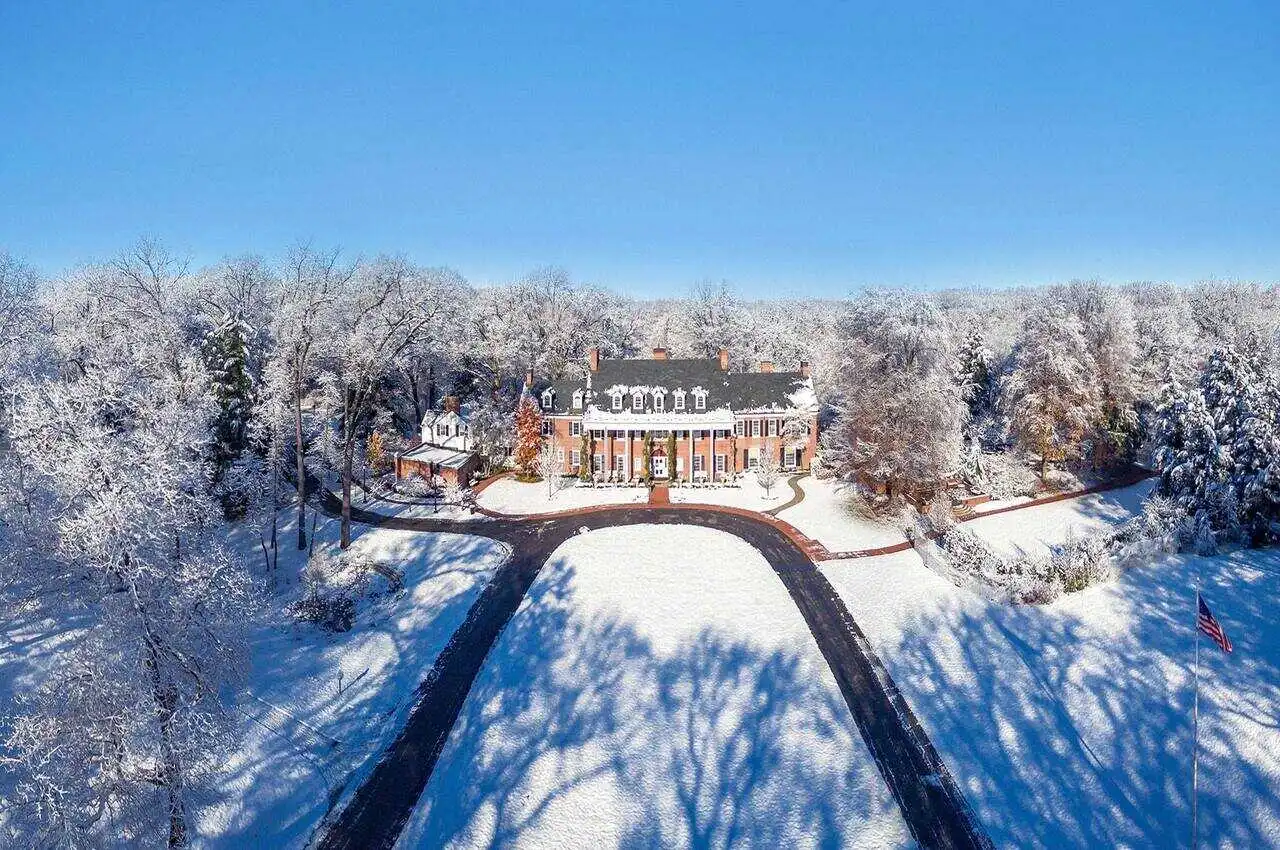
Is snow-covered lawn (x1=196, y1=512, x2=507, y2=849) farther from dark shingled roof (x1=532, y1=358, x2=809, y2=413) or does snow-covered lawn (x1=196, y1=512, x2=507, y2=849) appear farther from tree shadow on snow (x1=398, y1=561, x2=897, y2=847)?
dark shingled roof (x1=532, y1=358, x2=809, y2=413)

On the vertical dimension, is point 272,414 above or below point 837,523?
above

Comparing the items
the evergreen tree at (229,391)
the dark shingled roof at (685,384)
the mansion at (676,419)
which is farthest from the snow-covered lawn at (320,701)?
the dark shingled roof at (685,384)

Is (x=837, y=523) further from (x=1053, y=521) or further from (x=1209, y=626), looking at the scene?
(x=1209, y=626)

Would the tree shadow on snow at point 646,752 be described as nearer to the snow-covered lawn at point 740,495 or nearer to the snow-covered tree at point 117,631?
the snow-covered tree at point 117,631

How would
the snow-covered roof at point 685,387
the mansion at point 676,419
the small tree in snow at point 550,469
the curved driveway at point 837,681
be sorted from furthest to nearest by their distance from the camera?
the snow-covered roof at point 685,387 → the mansion at point 676,419 → the small tree in snow at point 550,469 → the curved driveway at point 837,681

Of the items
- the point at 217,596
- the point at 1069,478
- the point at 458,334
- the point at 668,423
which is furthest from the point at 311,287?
the point at 1069,478

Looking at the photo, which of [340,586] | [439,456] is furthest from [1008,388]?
[340,586]
